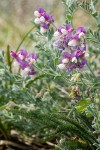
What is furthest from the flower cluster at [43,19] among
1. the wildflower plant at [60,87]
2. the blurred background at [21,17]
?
the blurred background at [21,17]

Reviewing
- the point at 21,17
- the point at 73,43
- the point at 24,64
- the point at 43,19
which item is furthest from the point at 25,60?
the point at 21,17

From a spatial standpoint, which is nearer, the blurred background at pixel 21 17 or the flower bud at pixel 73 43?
the flower bud at pixel 73 43

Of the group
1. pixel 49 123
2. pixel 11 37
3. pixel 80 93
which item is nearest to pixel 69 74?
pixel 80 93

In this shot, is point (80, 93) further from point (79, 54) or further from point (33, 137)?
point (33, 137)

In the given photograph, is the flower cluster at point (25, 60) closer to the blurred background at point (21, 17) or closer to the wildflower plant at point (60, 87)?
the wildflower plant at point (60, 87)

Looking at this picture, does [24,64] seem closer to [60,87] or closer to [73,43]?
[73,43]
